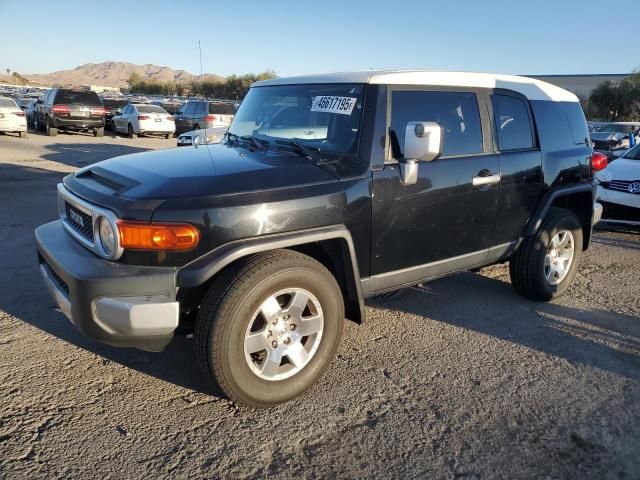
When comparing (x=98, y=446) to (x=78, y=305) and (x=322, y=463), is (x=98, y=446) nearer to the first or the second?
Result: (x=78, y=305)

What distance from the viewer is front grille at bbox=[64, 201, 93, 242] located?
2973mm

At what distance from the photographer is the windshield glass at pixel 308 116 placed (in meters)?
3.36

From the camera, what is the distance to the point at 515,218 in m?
4.18

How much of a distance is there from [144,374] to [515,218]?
3038 millimetres

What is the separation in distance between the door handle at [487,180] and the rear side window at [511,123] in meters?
0.27

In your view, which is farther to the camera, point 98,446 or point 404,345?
point 404,345

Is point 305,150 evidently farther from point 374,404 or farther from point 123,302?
point 374,404

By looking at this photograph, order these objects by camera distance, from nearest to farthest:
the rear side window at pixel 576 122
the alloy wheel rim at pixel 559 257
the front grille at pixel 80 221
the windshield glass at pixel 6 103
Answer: the front grille at pixel 80 221 → the alloy wheel rim at pixel 559 257 → the rear side window at pixel 576 122 → the windshield glass at pixel 6 103

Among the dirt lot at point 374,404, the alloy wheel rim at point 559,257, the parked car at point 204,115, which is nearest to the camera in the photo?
the dirt lot at point 374,404

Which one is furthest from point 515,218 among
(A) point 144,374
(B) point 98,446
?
(B) point 98,446

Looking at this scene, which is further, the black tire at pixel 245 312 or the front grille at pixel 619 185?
the front grille at pixel 619 185

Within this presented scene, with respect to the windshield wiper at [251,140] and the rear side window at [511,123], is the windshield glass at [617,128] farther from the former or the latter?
the windshield wiper at [251,140]

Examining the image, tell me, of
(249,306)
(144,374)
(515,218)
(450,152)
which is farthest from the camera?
(515,218)

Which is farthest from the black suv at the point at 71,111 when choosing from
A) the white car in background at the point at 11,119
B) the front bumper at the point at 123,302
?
the front bumper at the point at 123,302
